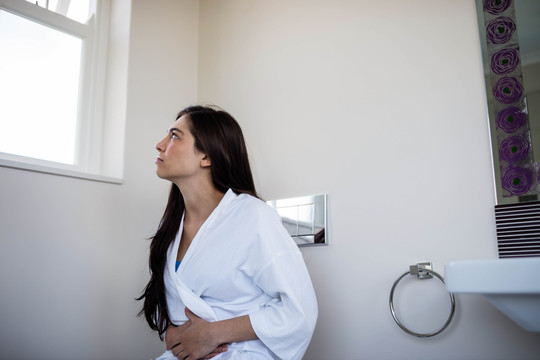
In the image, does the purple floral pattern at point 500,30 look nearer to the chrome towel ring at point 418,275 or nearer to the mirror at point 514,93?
the mirror at point 514,93

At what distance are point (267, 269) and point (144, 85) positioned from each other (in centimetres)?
112

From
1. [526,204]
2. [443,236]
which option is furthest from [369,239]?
[526,204]

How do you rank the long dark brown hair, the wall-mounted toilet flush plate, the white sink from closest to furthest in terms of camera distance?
the white sink
the long dark brown hair
the wall-mounted toilet flush plate

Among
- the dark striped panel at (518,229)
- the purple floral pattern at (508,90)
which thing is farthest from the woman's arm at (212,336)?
the purple floral pattern at (508,90)

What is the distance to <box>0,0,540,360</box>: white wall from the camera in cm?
139

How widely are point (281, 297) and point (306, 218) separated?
0.48m

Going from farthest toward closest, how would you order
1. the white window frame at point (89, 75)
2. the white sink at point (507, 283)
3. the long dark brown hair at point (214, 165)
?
1. the white window frame at point (89, 75)
2. the long dark brown hair at point (214, 165)
3. the white sink at point (507, 283)

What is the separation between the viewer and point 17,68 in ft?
6.10

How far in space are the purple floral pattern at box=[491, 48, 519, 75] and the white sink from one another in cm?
65

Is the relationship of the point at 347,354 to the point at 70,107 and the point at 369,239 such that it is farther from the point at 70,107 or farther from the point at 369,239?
the point at 70,107

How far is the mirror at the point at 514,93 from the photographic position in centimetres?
128

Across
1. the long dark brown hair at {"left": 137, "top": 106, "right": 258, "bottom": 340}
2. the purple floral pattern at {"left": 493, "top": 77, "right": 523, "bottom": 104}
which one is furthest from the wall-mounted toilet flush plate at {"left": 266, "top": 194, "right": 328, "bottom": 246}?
the purple floral pattern at {"left": 493, "top": 77, "right": 523, "bottom": 104}

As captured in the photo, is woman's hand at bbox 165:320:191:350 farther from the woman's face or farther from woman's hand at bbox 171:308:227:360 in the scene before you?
the woman's face

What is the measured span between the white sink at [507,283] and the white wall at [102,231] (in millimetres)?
1275
